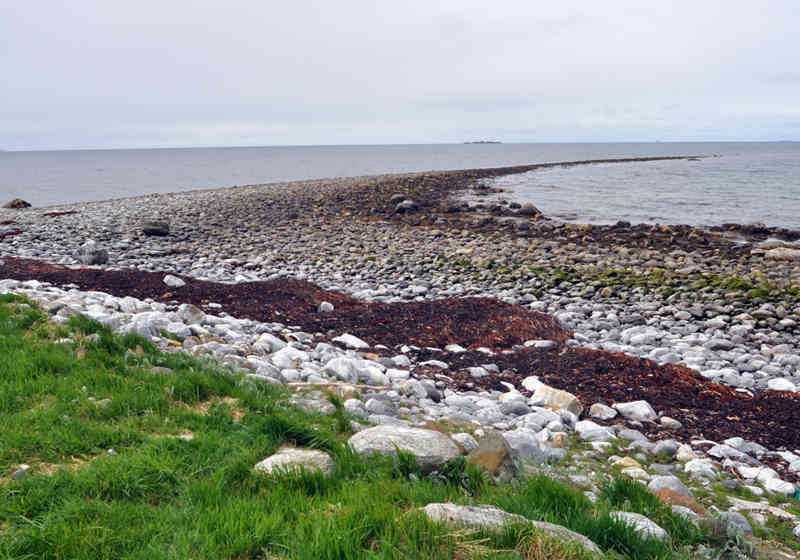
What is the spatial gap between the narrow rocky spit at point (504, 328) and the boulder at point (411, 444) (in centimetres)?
2

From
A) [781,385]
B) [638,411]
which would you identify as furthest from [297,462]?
[781,385]

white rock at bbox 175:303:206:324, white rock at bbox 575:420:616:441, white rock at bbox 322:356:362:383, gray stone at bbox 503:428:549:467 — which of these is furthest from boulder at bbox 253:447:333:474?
white rock at bbox 175:303:206:324

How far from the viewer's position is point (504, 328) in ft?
32.6

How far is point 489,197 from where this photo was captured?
37.2 metres

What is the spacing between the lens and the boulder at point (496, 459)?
4.03m

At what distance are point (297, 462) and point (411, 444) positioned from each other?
945mm

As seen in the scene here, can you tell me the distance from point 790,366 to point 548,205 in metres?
25.8

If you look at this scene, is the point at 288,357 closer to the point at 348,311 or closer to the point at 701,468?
the point at 348,311

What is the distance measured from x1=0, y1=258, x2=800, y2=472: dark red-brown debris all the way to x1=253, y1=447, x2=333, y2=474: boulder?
3.59 meters

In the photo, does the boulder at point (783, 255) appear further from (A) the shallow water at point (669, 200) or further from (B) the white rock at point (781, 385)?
(B) the white rock at point (781, 385)

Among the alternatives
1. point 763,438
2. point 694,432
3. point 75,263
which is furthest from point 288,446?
point 75,263

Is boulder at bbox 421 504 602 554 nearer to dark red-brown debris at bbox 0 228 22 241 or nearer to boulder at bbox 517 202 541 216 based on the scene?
dark red-brown debris at bbox 0 228 22 241

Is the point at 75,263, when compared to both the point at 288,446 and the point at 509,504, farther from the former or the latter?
the point at 509,504

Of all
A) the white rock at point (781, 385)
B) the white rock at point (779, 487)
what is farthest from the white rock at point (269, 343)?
the white rock at point (781, 385)
